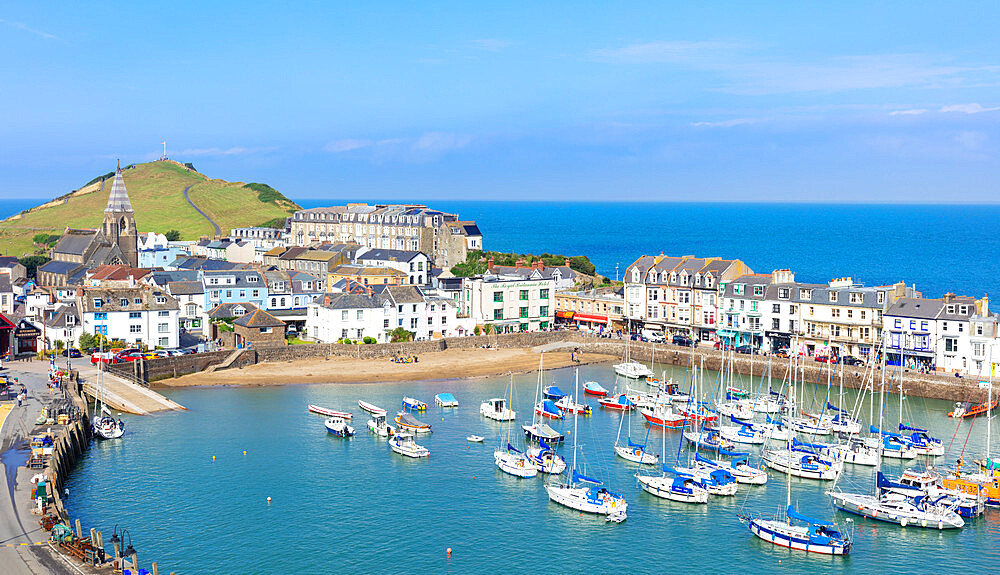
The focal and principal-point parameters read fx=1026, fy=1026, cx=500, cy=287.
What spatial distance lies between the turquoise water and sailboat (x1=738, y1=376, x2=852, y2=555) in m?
0.38

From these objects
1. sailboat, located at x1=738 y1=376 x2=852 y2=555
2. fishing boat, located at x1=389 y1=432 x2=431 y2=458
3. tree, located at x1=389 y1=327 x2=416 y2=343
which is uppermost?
tree, located at x1=389 y1=327 x2=416 y2=343

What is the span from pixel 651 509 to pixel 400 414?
705 inches

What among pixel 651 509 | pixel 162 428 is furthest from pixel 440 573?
pixel 162 428

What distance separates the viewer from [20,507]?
36656mm

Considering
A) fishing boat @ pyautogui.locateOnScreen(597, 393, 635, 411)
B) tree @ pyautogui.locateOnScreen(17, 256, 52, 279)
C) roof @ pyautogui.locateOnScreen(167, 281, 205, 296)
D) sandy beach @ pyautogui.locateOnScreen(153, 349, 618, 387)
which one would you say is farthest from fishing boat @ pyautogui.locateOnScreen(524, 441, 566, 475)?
tree @ pyautogui.locateOnScreen(17, 256, 52, 279)

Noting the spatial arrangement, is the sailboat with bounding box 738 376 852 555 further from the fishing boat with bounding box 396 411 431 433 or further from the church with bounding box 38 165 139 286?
the church with bounding box 38 165 139 286

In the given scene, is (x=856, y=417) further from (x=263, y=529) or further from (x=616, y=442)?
(x=263, y=529)

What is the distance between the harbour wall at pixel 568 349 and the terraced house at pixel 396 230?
37557mm

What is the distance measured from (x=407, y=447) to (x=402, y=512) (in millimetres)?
8591

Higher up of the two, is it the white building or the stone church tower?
the stone church tower

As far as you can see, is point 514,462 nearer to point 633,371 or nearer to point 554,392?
point 554,392

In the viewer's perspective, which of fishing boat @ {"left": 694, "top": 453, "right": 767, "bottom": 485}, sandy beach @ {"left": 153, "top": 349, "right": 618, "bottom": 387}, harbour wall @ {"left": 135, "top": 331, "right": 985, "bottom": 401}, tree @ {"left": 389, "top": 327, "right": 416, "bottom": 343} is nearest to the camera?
fishing boat @ {"left": 694, "top": 453, "right": 767, "bottom": 485}

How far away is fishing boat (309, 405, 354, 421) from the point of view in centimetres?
5652

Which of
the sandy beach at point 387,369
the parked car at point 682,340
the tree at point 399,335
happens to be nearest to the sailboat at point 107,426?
the sandy beach at point 387,369
